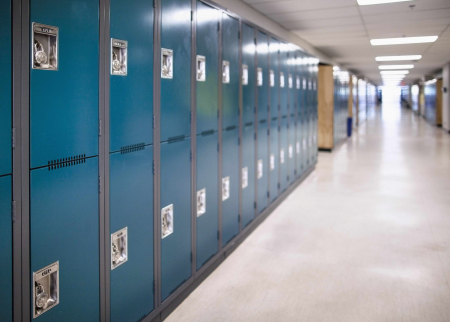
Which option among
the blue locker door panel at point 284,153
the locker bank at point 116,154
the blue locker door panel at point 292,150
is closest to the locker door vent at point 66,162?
the locker bank at point 116,154

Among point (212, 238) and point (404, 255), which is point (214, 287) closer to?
point (212, 238)

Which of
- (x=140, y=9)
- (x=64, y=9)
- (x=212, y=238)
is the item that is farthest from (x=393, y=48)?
(x=64, y=9)

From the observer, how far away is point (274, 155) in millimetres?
5773

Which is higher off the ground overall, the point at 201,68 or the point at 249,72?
the point at 249,72

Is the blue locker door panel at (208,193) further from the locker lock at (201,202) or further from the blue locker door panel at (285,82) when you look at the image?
the blue locker door panel at (285,82)

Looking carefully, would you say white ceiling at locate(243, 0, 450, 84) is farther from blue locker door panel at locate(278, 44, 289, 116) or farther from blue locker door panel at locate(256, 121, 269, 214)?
blue locker door panel at locate(256, 121, 269, 214)

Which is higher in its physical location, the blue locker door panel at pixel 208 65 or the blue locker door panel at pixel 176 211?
the blue locker door panel at pixel 208 65

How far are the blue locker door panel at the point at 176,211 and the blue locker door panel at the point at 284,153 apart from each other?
10.1ft

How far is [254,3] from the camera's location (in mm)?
5270

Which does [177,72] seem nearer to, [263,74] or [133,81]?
[133,81]

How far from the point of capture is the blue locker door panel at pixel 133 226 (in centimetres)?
239

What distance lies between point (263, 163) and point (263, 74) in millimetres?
1106

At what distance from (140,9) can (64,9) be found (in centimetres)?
67

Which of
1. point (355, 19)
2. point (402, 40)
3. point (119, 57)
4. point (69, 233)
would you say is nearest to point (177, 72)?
point (119, 57)
